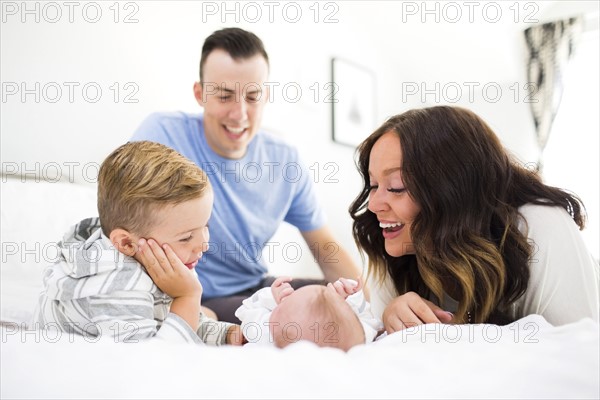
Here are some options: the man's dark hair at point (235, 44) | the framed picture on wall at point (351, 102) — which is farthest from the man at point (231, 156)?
the framed picture on wall at point (351, 102)

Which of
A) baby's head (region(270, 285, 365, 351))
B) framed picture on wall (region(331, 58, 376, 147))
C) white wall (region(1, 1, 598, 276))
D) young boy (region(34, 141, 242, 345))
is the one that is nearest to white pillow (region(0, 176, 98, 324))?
white wall (region(1, 1, 598, 276))

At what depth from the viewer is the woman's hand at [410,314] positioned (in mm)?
955

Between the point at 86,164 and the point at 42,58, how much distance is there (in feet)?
1.13

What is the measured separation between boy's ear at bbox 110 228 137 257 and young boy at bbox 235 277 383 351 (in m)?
0.26

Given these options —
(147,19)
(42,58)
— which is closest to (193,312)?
(42,58)

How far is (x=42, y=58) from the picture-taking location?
164 centimetres

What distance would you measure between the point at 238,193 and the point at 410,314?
85 centimetres

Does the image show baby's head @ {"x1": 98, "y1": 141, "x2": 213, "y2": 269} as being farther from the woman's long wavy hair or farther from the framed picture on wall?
the framed picture on wall

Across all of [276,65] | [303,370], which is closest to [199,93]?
[276,65]

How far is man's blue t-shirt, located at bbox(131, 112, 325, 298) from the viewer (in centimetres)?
157

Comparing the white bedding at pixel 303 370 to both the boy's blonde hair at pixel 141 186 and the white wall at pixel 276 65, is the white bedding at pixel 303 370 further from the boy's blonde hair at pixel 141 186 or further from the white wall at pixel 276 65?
the white wall at pixel 276 65

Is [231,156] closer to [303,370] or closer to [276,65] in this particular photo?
[276,65]

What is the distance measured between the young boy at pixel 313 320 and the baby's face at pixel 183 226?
183 millimetres

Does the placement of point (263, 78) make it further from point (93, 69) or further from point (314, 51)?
point (314, 51)
